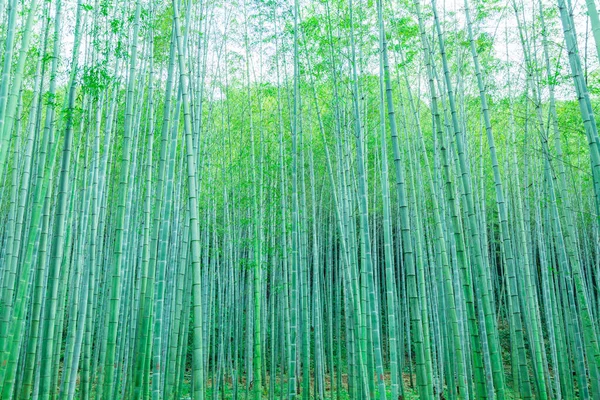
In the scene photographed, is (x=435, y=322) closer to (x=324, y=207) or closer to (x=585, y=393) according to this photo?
(x=585, y=393)

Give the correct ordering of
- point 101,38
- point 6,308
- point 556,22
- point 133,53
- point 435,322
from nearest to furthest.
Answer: point 133,53 → point 6,308 → point 101,38 → point 556,22 → point 435,322

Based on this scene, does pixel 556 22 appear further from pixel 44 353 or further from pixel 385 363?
pixel 385 363

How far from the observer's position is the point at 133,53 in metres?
3.41

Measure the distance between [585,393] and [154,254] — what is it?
4.05 m

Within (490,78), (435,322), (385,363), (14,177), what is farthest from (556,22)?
(385,363)

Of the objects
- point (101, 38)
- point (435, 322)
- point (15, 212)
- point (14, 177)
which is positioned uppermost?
point (101, 38)

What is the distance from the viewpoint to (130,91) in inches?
134

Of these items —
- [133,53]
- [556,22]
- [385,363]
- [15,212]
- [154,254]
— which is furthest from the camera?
[385,363]

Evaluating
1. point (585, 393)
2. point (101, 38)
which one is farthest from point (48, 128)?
point (585, 393)

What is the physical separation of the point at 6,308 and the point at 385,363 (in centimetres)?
935

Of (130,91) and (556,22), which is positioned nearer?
(130,91)

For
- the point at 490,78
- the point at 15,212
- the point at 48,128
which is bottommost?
the point at 15,212

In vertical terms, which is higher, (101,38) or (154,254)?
(101,38)

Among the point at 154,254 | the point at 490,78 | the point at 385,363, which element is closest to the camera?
the point at 154,254
